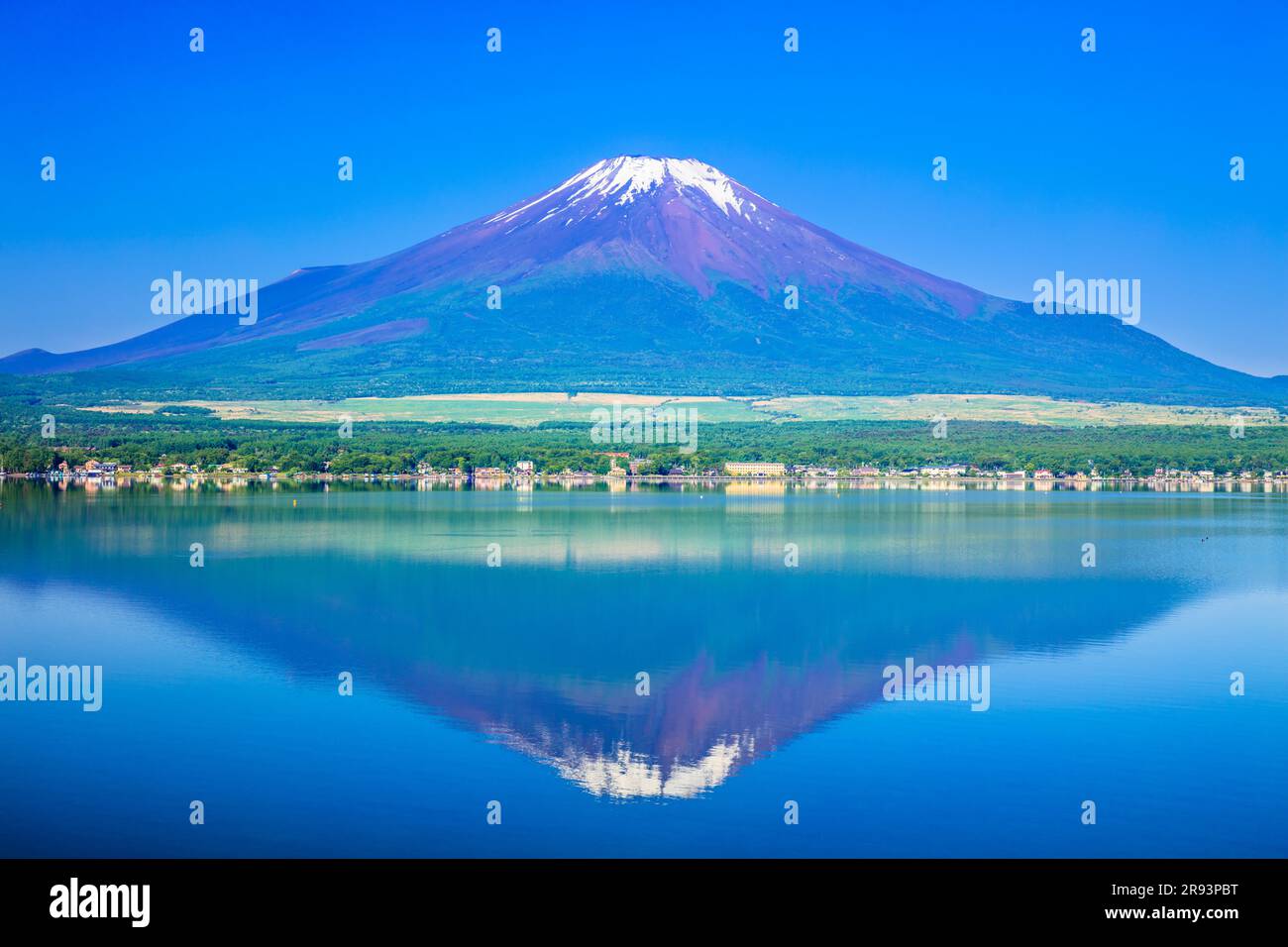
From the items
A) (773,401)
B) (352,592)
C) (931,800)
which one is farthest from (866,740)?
(773,401)

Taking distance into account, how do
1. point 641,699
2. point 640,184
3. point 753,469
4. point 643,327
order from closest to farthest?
1. point 641,699
2. point 753,469
3. point 643,327
4. point 640,184

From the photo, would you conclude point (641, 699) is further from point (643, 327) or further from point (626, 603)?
point (643, 327)

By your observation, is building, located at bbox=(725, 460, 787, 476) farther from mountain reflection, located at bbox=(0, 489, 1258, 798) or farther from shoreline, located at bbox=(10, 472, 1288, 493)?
mountain reflection, located at bbox=(0, 489, 1258, 798)

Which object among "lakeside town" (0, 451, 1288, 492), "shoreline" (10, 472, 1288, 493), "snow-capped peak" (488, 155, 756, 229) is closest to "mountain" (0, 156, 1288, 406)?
"snow-capped peak" (488, 155, 756, 229)

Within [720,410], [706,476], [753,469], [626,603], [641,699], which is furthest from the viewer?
[720,410]

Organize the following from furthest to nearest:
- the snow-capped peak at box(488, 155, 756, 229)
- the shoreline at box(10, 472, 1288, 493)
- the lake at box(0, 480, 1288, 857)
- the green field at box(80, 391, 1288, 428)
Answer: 1. the snow-capped peak at box(488, 155, 756, 229)
2. the green field at box(80, 391, 1288, 428)
3. the shoreline at box(10, 472, 1288, 493)
4. the lake at box(0, 480, 1288, 857)

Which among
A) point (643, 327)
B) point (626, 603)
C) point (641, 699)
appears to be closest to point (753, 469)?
point (643, 327)
